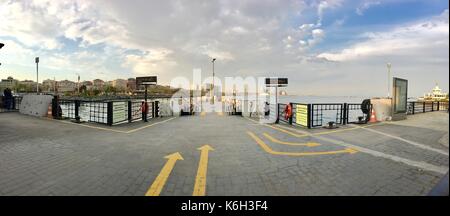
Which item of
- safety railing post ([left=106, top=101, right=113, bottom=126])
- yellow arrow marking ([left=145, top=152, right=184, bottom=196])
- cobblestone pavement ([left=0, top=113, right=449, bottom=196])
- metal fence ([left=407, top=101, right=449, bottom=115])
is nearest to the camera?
yellow arrow marking ([left=145, top=152, right=184, bottom=196])

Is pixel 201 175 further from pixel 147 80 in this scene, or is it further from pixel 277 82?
pixel 147 80

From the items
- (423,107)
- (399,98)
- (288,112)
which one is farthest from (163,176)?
(423,107)

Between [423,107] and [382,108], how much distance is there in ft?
38.7

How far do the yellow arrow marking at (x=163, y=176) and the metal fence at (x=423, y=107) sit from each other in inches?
900

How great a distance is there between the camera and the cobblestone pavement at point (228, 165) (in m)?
4.00

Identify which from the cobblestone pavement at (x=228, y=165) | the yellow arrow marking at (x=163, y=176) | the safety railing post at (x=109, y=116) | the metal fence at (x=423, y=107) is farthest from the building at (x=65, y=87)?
the metal fence at (x=423, y=107)

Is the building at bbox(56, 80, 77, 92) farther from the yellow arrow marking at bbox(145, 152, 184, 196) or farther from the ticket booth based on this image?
the ticket booth

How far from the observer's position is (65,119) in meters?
13.6

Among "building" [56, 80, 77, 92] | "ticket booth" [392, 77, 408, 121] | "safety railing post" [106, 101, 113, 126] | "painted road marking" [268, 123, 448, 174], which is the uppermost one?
"building" [56, 80, 77, 92]

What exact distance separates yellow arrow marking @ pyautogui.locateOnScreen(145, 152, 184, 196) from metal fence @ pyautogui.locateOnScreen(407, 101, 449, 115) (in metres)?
22.9

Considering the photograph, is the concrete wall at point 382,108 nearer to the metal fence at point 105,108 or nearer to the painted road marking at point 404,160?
the painted road marking at point 404,160

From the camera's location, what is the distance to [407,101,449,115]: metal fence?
20.2 m

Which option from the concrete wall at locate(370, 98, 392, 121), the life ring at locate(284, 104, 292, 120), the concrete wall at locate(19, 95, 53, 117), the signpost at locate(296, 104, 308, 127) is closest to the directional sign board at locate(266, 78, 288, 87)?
the life ring at locate(284, 104, 292, 120)
